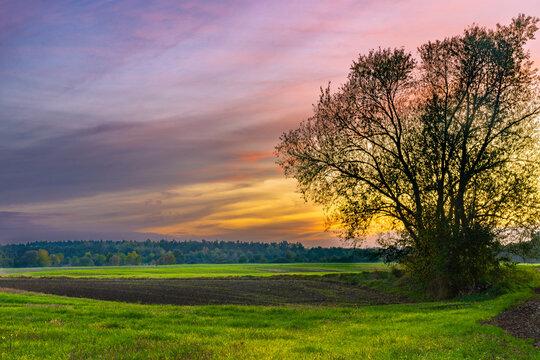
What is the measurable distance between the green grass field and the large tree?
38.4ft

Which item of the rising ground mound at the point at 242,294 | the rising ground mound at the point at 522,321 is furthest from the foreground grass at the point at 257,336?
the rising ground mound at the point at 242,294

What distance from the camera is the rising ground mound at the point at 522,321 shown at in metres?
18.9

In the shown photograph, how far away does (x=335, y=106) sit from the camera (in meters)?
43.6

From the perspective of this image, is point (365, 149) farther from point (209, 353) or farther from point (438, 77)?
point (209, 353)

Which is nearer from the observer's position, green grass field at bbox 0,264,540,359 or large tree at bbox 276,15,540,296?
green grass field at bbox 0,264,540,359

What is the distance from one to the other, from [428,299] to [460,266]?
484 centimetres

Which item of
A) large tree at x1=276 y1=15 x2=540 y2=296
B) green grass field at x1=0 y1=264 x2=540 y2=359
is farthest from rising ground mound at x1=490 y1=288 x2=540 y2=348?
large tree at x1=276 y1=15 x2=540 y2=296

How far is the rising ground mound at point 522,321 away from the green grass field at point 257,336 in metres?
0.74

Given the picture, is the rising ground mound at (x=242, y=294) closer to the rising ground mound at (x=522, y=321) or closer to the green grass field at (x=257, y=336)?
the green grass field at (x=257, y=336)

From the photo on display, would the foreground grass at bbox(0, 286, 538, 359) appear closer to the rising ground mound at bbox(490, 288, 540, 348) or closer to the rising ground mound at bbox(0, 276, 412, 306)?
the rising ground mound at bbox(490, 288, 540, 348)

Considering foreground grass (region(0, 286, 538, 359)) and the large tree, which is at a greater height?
the large tree

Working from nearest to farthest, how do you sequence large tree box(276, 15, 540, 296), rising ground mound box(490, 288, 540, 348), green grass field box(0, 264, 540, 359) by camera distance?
green grass field box(0, 264, 540, 359) < rising ground mound box(490, 288, 540, 348) < large tree box(276, 15, 540, 296)

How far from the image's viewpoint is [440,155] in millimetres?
40844

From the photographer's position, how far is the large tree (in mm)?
38625
